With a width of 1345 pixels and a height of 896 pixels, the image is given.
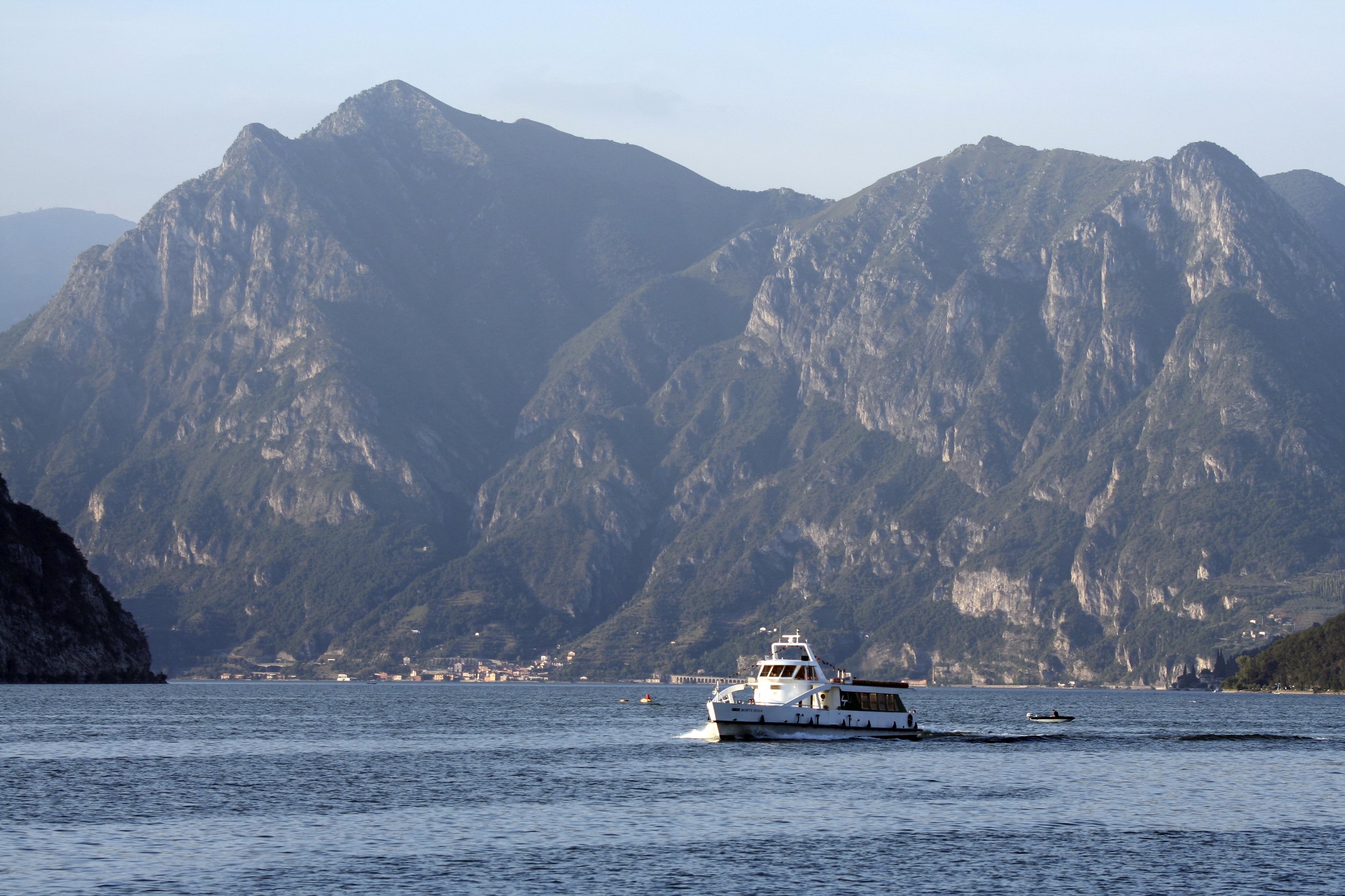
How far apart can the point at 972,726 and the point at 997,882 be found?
123m

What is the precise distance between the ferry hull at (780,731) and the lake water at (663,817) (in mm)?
1543

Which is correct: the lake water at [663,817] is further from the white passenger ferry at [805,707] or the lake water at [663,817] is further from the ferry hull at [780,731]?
the white passenger ferry at [805,707]

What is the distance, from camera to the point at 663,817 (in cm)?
9675

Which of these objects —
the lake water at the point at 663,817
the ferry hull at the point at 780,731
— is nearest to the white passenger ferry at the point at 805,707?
the ferry hull at the point at 780,731

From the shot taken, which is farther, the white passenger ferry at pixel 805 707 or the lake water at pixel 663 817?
the white passenger ferry at pixel 805 707

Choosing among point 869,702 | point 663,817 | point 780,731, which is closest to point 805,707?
point 780,731

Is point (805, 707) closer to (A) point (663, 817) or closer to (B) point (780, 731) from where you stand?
(B) point (780, 731)

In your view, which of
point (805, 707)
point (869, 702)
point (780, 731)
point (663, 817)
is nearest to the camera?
point (663, 817)

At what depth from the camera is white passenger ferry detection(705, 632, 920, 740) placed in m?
152

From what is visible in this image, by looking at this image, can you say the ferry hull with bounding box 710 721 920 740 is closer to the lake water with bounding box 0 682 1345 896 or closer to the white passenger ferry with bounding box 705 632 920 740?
the white passenger ferry with bounding box 705 632 920 740

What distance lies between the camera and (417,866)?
78.1 metres

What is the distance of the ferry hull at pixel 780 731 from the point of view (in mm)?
152125

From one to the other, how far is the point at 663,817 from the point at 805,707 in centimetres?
5877

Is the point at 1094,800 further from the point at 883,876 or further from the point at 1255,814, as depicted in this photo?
the point at 883,876
